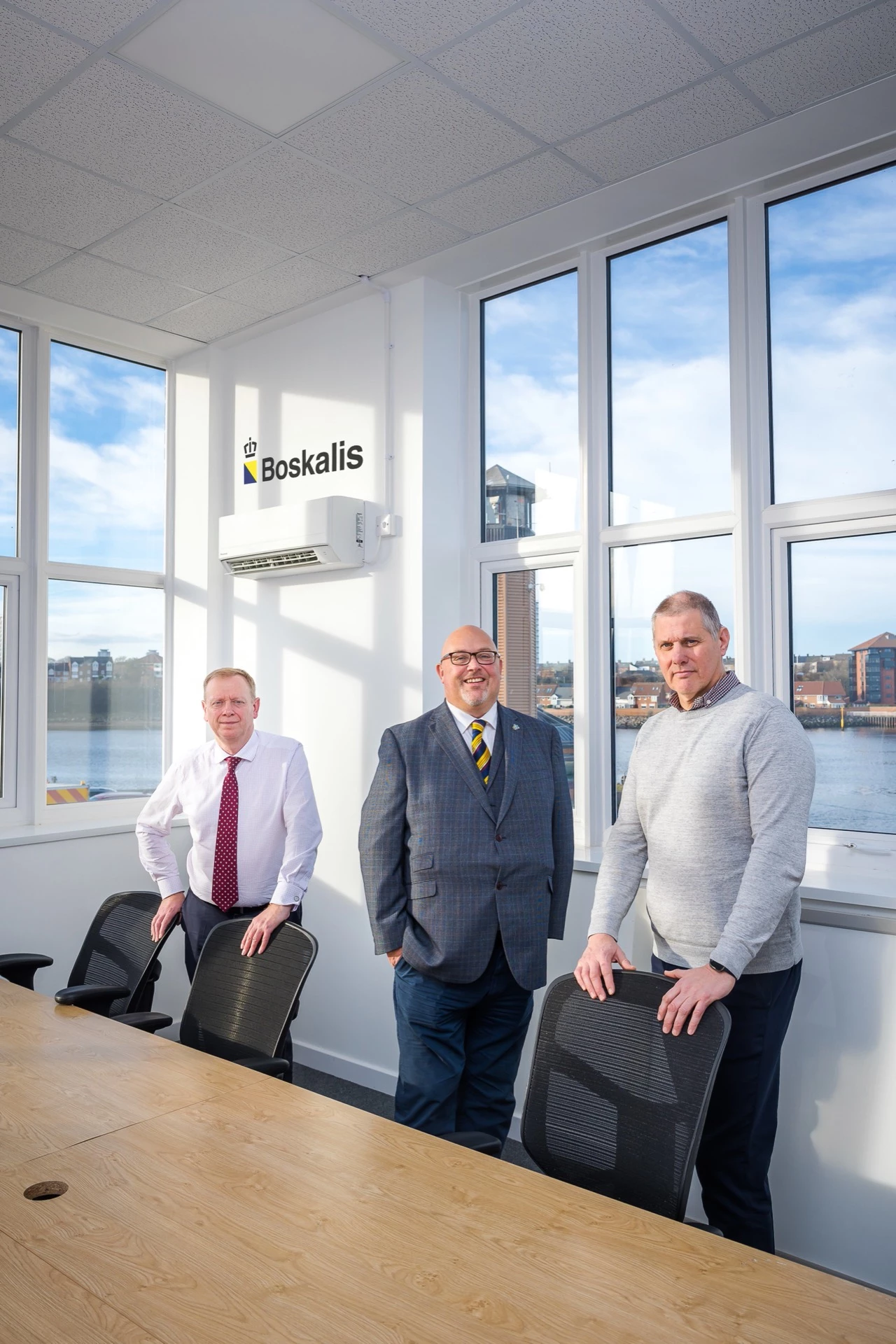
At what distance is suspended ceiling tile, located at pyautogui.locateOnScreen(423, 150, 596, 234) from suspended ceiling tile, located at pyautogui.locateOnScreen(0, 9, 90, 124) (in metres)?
1.25

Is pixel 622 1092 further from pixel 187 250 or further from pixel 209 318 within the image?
pixel 209 318

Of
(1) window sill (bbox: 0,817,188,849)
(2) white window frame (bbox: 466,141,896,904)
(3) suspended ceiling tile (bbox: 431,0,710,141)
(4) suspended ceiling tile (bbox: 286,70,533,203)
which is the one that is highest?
(4) suspended ceiling tile (bbox: 286,70,533,203)

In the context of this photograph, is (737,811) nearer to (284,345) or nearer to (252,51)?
(252,51)

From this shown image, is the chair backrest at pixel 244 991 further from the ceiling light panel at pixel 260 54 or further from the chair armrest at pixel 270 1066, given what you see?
the ceiling light panel at pixel 260 54

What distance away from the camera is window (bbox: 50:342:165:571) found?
4.75 meters

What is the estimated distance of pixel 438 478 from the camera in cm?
409

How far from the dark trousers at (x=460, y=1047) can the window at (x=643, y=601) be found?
1089mm

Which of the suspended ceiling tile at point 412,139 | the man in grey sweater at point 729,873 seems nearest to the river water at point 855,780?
the man in grey sweater at point 729,873

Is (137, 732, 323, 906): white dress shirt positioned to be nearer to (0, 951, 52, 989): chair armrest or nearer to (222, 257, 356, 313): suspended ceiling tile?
(0, 951, 52, 989): chair armrest

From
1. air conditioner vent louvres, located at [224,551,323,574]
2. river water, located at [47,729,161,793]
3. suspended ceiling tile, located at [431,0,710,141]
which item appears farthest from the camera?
river water, located at [47,729,161,793]

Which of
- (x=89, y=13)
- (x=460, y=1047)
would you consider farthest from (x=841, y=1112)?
(x=89, y=13)

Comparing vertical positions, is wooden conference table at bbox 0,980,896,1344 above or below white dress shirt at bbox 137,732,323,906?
below

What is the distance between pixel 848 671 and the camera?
3.12 m

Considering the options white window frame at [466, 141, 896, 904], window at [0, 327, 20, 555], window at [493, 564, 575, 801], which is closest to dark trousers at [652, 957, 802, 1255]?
white window frame at [466, 141, 896, 904]
